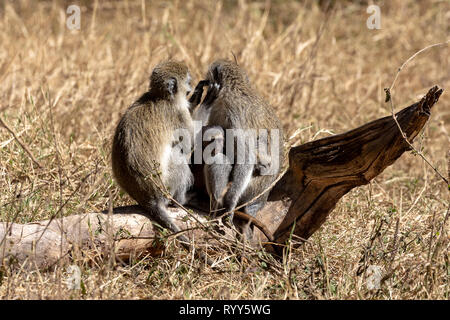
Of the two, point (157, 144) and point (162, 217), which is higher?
point (157, 144)

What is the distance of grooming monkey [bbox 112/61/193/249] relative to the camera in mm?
4203

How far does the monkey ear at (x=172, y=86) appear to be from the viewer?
4.47 metres

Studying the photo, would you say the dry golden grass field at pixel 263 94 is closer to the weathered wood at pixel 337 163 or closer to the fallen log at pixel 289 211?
the fallen log at pixel 289 211

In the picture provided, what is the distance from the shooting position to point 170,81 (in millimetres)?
4477

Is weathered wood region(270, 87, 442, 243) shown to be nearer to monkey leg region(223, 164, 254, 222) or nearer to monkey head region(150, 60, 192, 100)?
monkey leg region(223, 164, 254, 222)

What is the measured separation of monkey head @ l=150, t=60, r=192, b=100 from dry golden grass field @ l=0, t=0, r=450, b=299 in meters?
0.71

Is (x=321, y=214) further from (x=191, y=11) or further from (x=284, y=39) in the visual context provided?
(x=191, y=11)

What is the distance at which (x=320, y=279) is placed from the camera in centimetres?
391

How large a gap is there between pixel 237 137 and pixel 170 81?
1.97 feet

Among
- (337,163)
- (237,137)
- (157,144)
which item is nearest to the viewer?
(337,163)

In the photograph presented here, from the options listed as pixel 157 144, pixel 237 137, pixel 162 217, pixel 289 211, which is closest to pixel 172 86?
pixel 157 144

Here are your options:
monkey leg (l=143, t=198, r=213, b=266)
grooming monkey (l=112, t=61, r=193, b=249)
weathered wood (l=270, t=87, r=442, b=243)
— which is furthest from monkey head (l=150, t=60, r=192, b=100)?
weathered wood (l=270, t=87, r=442, b=243)

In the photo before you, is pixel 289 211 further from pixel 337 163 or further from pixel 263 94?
pixel 263 94
